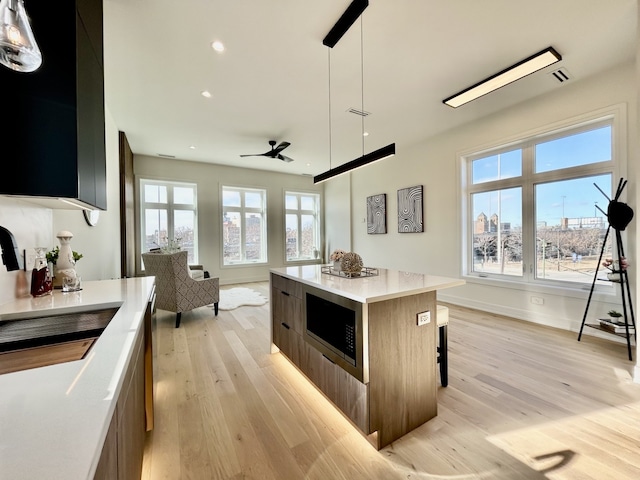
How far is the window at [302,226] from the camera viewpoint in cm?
757

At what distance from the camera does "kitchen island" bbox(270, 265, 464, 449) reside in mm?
1525

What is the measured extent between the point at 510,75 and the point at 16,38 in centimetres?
367

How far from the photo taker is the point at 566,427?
1711 mm

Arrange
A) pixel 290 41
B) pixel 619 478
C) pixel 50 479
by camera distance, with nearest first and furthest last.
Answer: pixel 50 479 < pixel 619 478 < pixel 290 41

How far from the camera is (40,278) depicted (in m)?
1.54

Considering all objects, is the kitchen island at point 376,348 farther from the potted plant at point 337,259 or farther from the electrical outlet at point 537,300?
the electrical outlet at point 537,300

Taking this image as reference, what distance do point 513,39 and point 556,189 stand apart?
2046 mm

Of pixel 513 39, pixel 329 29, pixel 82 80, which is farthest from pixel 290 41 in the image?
pixel 513 39

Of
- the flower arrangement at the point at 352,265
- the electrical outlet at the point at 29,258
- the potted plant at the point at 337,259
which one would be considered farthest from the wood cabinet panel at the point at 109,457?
the potted plant at the point at 337,259

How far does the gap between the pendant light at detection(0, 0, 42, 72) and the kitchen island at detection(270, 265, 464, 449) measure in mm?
1607

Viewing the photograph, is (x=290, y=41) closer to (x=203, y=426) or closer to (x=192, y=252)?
(x=203, y=426)

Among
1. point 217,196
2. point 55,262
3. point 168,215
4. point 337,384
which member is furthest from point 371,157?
point 168,215

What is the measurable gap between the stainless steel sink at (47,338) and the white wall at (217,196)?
520cm

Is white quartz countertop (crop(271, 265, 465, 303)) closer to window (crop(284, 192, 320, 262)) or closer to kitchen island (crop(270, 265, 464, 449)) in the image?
kitchen island (crop(270, 265, 464, 449))
